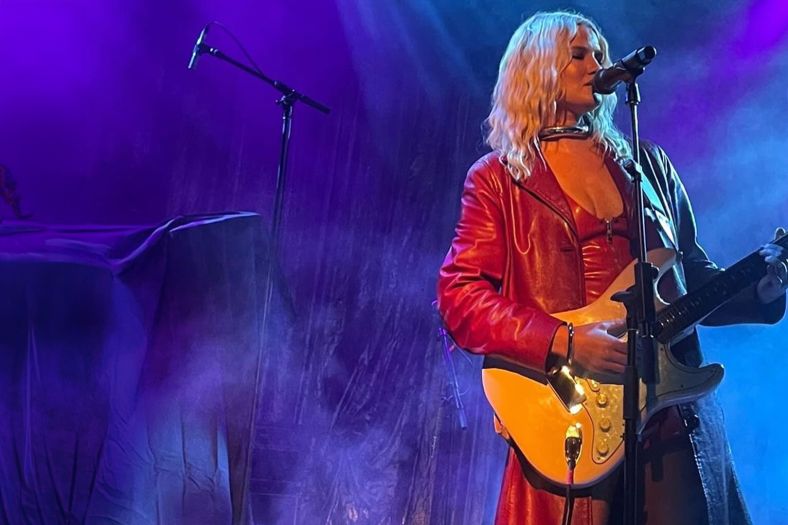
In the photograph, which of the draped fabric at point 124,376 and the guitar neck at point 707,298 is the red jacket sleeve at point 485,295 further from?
the draped fabric at point 124,376

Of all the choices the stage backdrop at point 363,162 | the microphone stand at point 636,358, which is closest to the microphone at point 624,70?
the microphone stand at point 636,358

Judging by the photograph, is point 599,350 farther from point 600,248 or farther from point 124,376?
point 124,376

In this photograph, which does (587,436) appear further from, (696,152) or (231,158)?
(231,158)

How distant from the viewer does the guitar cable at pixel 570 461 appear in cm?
176

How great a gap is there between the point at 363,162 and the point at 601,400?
302cm

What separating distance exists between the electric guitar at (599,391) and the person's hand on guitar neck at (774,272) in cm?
2

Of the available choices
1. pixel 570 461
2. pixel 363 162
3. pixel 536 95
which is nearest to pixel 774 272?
pixel 570 461

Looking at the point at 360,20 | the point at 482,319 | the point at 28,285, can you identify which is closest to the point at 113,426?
the point at 28,285

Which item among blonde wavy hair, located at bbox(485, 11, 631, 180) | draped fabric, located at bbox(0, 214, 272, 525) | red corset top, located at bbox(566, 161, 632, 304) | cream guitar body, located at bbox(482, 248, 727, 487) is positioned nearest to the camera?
cream guitar body, located at bbox(482, 248, 727, 487)

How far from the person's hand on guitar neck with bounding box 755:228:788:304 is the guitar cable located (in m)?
0.60

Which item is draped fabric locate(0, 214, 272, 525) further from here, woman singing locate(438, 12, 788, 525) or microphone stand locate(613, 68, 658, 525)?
microphone stand locate(613, 68, 658, 525)

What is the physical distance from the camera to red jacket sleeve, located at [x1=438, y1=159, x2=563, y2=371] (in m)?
1.84

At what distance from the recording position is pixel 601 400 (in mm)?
1820

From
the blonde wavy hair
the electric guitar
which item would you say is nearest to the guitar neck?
the electric guitar
